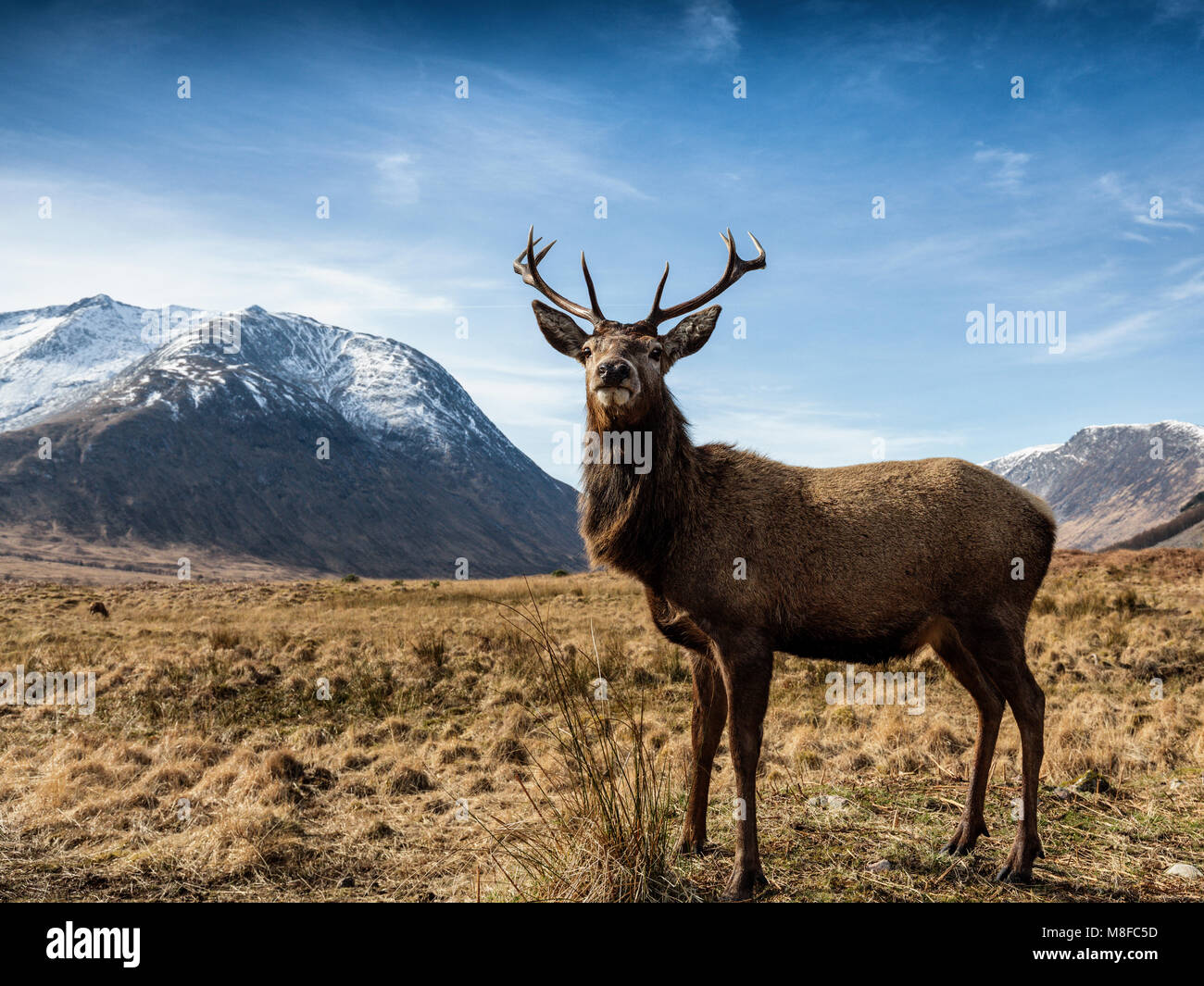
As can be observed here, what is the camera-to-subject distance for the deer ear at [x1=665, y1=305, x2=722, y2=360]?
559 cm

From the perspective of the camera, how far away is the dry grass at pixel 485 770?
5.11 m

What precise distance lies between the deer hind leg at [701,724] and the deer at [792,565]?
1cm

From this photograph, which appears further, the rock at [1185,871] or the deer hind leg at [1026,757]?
the deer hind leg at [1026,757]

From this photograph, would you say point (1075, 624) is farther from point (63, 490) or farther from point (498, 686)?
point (63, 490)

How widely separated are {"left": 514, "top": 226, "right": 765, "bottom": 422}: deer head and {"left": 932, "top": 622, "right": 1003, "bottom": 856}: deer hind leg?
104 inches

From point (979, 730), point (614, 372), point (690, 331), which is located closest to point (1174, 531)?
point (979, 730)

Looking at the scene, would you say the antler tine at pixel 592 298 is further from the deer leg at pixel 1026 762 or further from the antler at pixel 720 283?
the deer leg at pixel 1026 762

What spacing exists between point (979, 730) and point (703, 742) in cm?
192

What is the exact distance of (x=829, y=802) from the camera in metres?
6.16

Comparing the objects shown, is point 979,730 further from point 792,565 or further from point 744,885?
point 744,885

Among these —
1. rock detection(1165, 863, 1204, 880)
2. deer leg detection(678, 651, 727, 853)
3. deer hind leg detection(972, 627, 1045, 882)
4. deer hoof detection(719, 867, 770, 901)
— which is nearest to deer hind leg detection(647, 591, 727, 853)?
deer leg detection(678, 651, 727, 853)

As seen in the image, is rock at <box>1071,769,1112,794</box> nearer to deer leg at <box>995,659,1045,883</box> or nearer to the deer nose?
deer leg at <box>995,659,1045,883</box>

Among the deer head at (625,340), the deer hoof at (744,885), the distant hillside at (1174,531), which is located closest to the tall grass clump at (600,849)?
the deer hoof at (744,885)

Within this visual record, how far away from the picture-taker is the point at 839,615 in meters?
4.86
